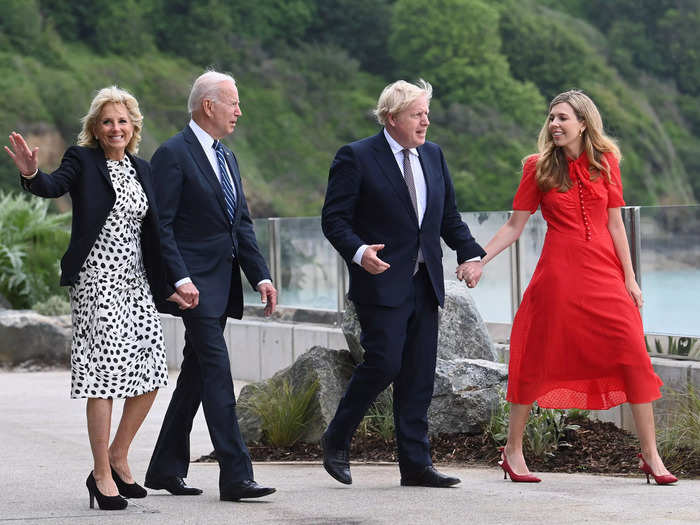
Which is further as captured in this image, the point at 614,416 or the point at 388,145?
the point at 614,416

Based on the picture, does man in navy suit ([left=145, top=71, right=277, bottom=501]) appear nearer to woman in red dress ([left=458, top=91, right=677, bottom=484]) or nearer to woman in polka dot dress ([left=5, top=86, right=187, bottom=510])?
woman in polka dot dress ([left=5, top=86, right=187, bottom=510])

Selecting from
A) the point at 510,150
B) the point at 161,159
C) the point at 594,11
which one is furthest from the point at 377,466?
the point at 594,11

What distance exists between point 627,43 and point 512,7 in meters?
5.84

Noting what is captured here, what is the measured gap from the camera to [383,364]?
5363 millimetres

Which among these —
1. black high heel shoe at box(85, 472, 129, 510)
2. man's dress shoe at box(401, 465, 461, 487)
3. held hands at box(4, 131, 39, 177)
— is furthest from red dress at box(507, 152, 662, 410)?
held hands at box(4, 131, 39, 177)

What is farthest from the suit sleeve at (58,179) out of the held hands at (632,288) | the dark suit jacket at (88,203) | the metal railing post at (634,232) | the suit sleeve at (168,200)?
the metal railing post at (634,232)

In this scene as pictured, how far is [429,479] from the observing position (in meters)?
5.43

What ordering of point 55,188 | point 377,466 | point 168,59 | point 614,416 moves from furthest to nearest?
point 168,59 < point 614,416 < point 377,466 < point 55,188

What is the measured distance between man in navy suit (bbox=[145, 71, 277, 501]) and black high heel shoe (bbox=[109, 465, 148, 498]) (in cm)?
15

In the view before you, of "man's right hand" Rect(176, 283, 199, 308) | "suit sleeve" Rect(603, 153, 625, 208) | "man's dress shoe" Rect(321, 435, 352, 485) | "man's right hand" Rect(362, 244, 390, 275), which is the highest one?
"suit sleeve" Rect(603, 153, 625, 208)

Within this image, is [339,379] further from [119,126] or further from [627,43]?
[627,43]

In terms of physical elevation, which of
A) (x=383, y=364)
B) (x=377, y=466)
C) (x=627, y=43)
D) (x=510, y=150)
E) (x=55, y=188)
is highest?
(x=627, y=43)

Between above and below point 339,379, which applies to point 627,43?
above

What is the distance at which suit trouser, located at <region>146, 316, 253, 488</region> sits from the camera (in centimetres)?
506
